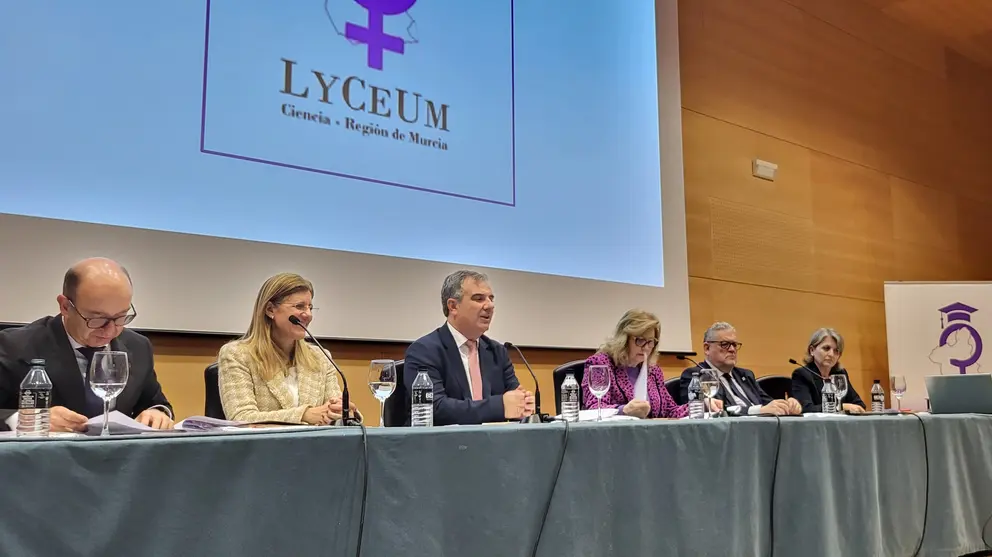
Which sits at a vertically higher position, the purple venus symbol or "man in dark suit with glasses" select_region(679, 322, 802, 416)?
the purple venus symbol

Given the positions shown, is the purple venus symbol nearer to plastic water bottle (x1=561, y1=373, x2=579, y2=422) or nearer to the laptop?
plastic water bottle (x1=561, y1=373, x2=579, y2=422)

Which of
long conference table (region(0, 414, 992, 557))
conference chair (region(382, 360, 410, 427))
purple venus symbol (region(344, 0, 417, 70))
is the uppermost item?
purple venus symbol (region(344, 0, 417, 70))

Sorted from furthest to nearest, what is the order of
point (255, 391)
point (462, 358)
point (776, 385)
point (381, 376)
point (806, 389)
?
point (776, 385) → point (806, 389) → point (462, 358) → point (255, 391) → point (381, 376)

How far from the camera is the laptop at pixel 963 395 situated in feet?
9.20

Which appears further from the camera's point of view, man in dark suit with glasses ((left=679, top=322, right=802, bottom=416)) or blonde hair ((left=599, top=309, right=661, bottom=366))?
man in dark suit with glasses ((left=679, top=322, right=802, bottom=416))

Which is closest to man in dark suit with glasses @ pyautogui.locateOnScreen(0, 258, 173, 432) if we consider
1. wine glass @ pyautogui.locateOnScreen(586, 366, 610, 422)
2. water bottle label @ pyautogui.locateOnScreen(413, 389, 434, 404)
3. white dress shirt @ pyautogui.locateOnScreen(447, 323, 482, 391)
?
water bottle label @ pyautogui.locateOnScreen(413, 389, 434, 404)

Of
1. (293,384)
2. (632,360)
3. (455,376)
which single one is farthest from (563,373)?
(293,384)

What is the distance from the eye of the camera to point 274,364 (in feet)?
7.54

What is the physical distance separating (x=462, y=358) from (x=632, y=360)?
68 cm

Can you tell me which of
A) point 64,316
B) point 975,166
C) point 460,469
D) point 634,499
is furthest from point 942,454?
point 975,166

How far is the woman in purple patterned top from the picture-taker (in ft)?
9.45

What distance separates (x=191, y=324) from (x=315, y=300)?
0.48 metres

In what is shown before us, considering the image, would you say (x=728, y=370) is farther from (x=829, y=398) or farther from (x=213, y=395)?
(x=213, y=395)

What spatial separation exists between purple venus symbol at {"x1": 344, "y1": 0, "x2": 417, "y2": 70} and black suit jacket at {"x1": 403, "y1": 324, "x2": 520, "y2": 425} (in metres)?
1.30
